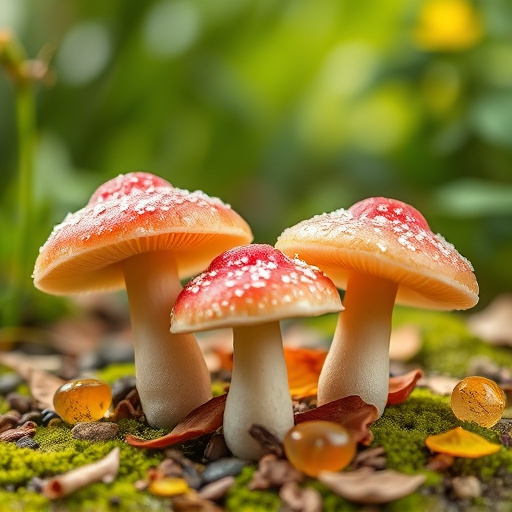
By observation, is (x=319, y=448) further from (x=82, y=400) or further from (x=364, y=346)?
(x=82, y=400)

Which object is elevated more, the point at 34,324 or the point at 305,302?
the point at 305,302

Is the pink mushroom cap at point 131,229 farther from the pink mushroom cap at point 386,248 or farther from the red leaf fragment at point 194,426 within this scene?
the red leaf fragment at point 194,426

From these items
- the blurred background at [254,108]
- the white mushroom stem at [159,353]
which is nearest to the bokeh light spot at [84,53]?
the blurred background at [254,108]

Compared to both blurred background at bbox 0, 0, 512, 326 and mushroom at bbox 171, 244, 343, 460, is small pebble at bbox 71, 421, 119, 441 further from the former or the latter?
blurred background at bbox 0, 0, 512, 326

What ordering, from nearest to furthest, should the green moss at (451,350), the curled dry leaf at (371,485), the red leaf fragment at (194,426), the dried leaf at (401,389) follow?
the curled dry leaf at (371,485)
the red leaf fragment at (194,426)
the dried leaf at (401,389)
the green moss at (451,350)

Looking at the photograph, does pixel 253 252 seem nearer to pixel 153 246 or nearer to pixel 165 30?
pixel 153 246

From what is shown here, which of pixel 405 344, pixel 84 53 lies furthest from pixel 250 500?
pixel 84 53

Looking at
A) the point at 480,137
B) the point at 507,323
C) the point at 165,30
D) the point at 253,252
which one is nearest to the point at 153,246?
the point at 253,252
